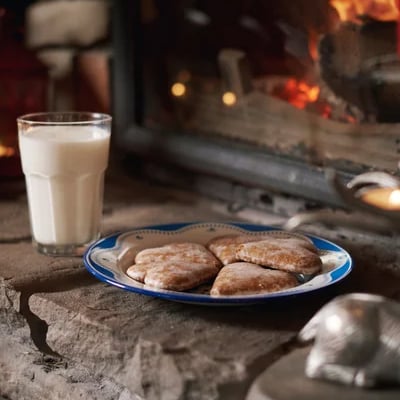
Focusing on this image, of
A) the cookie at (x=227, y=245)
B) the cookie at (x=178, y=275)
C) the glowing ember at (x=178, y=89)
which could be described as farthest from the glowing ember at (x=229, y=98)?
the cookie at (x=178, y=275)

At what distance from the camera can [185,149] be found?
4.53 ft

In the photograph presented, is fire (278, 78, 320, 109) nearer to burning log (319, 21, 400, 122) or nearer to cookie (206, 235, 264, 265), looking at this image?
burning log (319, 21, 400, 122)

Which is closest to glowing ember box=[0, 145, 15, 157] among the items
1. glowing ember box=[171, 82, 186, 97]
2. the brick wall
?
the brick wall

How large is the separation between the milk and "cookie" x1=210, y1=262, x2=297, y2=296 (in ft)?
0.90

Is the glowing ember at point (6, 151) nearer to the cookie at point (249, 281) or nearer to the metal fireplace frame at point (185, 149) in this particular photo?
the metal fireplace frame at point (185, 149)

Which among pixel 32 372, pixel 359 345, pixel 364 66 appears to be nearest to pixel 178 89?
pixel 364 66

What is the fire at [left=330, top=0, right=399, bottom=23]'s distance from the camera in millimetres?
1075

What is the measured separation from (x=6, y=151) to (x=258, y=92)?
0.50 m

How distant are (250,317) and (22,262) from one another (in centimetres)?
35

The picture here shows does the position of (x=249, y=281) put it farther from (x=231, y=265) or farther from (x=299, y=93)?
(x=299, y=93)

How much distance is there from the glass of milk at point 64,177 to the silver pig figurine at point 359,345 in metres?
0.47

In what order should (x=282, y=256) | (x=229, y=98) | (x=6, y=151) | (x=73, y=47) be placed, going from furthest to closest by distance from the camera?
(x=73, y=47)
(x=6, y=151)
(x=229, y=98)
(x=282, y=256)

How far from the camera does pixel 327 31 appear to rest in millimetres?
1158

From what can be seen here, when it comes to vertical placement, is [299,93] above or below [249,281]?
above
